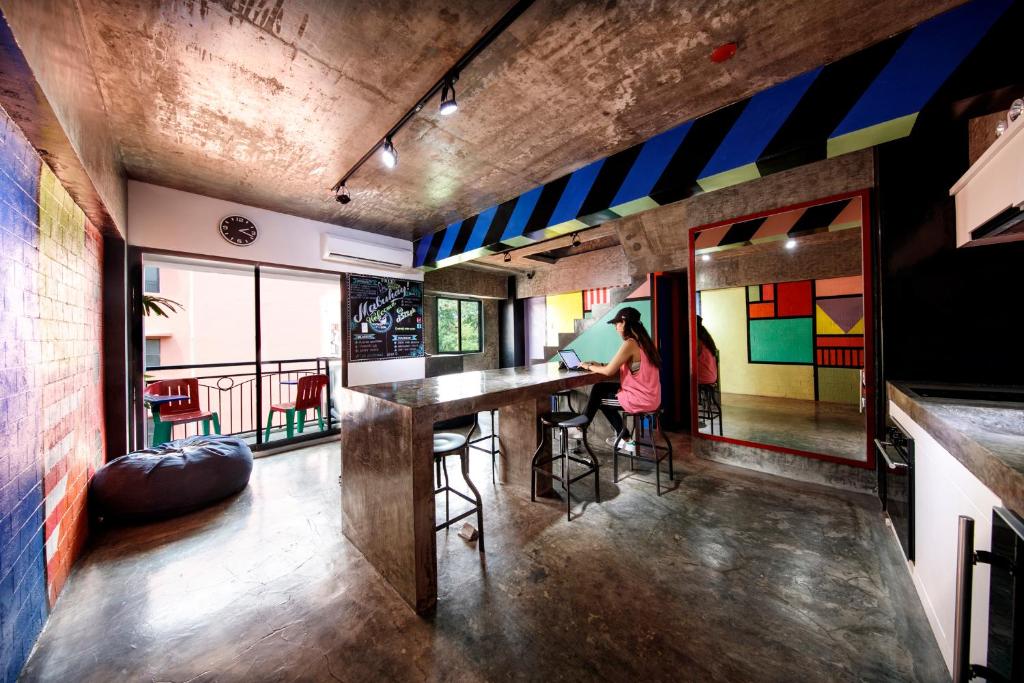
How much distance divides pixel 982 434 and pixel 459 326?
661cm

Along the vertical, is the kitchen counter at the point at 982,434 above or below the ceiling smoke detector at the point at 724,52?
below

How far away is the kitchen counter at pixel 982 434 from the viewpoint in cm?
84

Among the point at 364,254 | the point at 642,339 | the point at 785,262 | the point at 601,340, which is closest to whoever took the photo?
the point at 642,339

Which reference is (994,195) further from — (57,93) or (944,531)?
(57,93)

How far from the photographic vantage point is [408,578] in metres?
1.81

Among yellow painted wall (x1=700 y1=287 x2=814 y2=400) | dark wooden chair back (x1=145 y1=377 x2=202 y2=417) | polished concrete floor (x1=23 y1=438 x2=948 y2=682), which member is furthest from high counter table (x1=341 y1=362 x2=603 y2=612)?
yellow painted wall (x1=700 y1=287 x2=814 y2=400)

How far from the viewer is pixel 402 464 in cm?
181

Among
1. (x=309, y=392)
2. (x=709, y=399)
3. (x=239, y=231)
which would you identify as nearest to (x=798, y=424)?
(x=709, y=399)

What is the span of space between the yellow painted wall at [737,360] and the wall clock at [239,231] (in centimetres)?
638

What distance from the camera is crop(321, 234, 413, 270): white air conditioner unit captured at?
440cm

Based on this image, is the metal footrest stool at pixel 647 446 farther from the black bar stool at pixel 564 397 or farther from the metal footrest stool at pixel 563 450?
the black bar stool at pixel 564 397

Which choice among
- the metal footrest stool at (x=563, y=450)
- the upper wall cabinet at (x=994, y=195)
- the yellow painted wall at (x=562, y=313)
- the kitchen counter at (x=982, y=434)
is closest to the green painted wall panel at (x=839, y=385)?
the upper wall cabinet at (x=994, y=195)

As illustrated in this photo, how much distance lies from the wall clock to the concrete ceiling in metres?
0.69

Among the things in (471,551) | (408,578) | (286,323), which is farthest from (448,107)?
(286,323)
